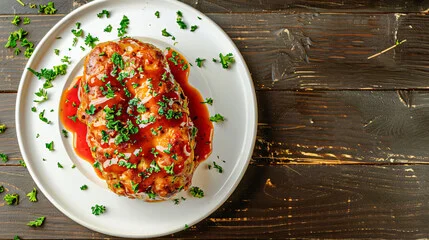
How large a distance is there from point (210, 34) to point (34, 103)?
4.43 ft

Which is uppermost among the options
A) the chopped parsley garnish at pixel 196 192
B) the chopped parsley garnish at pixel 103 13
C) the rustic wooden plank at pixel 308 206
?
the chopped parsley garnish at pixel 103 13

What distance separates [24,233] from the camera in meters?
3.42

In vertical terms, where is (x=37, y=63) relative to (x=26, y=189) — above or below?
above

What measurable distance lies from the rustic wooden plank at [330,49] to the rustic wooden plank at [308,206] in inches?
25.9

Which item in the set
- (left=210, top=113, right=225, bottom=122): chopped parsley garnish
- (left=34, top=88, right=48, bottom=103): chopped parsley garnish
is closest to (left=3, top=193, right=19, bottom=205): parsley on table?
(left=34, top=88, right=48, bottom=103): chopped parsley garnish

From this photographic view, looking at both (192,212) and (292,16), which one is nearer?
(192,212)

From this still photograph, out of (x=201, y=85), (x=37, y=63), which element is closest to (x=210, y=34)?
(x=201, y=85)

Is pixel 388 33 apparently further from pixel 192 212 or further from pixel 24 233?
pixel 24 233

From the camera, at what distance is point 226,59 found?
131 inches

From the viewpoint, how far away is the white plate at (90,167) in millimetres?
3275

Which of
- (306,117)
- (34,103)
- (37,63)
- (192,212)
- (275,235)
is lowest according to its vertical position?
(275,235)

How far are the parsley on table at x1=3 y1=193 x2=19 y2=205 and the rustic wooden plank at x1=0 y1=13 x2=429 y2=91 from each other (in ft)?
3.98

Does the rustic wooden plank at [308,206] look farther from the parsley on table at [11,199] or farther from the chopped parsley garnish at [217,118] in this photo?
the chopped parsley garnish at [217,118]

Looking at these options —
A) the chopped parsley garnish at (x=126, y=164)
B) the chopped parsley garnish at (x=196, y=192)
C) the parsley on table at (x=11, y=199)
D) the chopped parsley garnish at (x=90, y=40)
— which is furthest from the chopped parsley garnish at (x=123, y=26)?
the parsley on table at (x=11, y=199)
